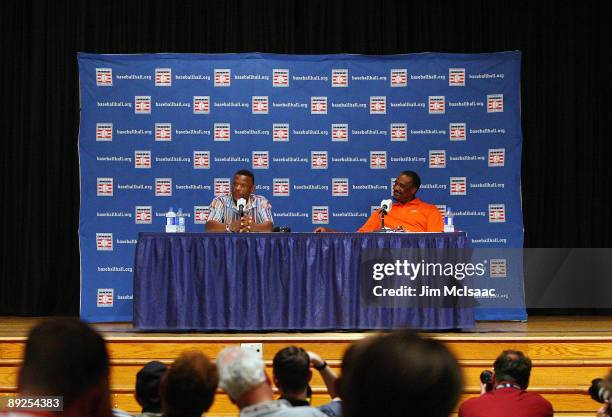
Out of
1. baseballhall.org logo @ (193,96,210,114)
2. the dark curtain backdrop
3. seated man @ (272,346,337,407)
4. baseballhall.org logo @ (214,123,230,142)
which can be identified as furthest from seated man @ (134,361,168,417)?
the dark curtain backdrop

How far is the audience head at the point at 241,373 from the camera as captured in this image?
88.8 inches

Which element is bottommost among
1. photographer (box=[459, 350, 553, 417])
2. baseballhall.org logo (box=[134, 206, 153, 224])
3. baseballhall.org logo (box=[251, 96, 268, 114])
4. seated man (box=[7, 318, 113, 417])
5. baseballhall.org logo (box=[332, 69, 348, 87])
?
photographer (box=[459, 350, 553, 417])

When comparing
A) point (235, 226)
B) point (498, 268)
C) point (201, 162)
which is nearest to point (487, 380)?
point (235, 226)

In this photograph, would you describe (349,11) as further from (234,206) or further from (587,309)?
(587,309)

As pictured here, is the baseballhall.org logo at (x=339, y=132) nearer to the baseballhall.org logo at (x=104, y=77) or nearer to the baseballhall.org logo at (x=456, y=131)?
the baseballhall.org logo at (x=456, y=131)

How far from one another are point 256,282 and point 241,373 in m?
4.58

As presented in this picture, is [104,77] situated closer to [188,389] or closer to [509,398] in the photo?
[509,398]

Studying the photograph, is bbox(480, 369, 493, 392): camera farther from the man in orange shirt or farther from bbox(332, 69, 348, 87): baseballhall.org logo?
bbox(332, 69, 348, 87): baseballhall.org logo

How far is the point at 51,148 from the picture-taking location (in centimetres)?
908

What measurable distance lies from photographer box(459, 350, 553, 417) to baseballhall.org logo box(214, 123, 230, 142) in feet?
18.3

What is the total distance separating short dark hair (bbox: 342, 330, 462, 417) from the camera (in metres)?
1.23

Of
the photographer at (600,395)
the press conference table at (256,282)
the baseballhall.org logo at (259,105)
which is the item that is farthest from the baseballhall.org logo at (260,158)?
the photographer at (600,395)

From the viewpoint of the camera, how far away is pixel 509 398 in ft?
11.7

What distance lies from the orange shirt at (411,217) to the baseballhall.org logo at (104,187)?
2693mm
